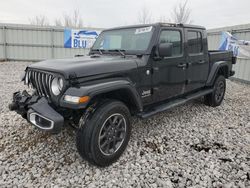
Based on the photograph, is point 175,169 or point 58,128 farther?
point 175,169

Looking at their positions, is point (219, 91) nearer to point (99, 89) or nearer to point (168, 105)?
point (168, 105)

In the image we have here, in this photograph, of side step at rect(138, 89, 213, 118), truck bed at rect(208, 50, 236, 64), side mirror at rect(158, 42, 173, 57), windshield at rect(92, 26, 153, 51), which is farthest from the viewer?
truck bed at rect(208, 50, 236, 64)

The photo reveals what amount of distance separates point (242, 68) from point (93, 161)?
7864 millimetres

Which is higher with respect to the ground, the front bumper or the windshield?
the windshield

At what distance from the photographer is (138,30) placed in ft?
11.2

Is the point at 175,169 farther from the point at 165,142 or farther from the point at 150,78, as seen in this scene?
the point at 150,78

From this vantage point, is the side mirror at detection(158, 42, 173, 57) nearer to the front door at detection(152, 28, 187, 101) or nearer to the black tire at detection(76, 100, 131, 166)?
the front door at detection(152, 28, 187, 101)

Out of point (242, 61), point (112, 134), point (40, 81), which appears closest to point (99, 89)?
point (112, 134)

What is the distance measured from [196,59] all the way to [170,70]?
38.9 inches

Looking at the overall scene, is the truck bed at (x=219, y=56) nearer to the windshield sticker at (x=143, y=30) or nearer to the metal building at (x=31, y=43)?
the windshield sticker at (x=143, y=30)

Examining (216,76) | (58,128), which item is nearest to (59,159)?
(58,128)

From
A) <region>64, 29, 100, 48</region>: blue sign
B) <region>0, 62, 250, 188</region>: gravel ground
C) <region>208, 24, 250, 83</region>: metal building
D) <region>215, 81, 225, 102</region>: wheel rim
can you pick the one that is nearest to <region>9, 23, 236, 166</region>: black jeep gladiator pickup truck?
<region>0, 62, 250, 188</region>: gravel ground

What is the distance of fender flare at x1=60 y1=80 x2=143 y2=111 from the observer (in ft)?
7.27

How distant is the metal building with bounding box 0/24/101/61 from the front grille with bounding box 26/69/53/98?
1009 centimetres
